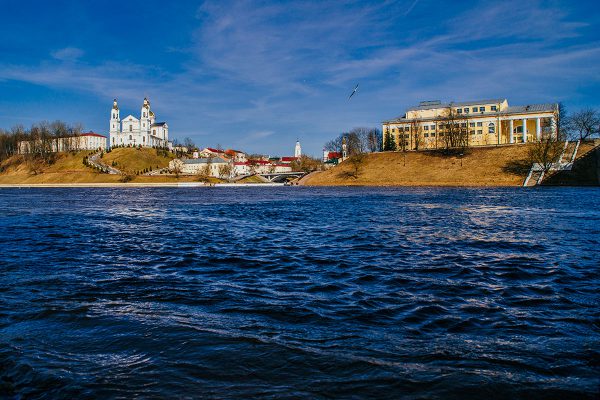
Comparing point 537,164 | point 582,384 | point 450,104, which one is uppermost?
point 450,104

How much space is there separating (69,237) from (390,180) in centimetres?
10572

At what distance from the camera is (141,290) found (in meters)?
12.1

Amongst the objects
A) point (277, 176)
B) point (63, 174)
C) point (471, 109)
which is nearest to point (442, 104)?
point (471, 109)

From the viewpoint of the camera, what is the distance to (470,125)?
150 m

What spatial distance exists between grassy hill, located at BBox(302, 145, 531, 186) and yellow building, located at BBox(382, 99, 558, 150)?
8.31 m

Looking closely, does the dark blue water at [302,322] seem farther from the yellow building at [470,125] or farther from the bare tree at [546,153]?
the yellow building at [470,125]

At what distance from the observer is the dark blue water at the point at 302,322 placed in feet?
21.7

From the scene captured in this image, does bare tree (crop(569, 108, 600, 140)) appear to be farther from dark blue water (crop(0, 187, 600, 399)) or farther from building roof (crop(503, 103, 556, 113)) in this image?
dark blue water (crop(0, 187, 600, 399))

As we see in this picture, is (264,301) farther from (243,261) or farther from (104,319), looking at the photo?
(243,261)

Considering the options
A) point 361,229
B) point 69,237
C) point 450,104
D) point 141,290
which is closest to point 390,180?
point 450,104

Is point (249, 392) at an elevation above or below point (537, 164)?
below

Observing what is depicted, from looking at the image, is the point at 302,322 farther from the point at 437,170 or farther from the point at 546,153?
the point at 437,170

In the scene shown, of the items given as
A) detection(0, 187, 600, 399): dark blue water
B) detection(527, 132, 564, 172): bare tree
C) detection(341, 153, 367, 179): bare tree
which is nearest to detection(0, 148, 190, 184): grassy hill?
detection(341, 153, 367, 179): bare tree

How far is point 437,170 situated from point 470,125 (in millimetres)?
39070
